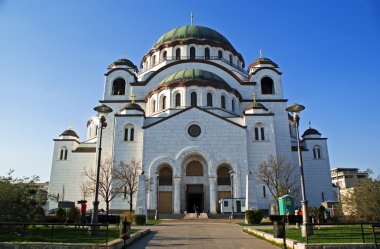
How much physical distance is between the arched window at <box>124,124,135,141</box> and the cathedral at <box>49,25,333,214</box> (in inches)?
4.4

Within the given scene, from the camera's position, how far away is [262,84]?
146 feet

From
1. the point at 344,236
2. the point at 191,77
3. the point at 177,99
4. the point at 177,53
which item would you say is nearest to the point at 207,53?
the point at 177,53

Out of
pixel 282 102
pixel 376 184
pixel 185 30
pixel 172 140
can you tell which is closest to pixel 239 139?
pixel 172 140

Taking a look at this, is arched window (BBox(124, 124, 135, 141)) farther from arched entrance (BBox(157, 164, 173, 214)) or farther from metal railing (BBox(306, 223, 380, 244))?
metal railing (BBox(306, 223, 380, 244))

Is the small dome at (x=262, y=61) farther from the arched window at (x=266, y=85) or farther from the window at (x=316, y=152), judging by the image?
the window at (x=316, y=152)

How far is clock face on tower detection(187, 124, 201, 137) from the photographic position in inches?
1362

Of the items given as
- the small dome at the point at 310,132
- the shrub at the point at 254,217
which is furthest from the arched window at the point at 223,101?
the shrub at the point at 254,217

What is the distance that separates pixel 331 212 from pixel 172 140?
54.7 feet

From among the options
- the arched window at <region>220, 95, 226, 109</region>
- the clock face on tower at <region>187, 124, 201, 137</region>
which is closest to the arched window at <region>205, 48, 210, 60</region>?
the arched window at <region>220, 95, 226, 109</region>

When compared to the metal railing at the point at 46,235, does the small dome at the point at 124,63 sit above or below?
above

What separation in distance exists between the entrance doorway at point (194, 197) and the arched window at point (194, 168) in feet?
4.17

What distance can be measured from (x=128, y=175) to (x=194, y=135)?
Answer: 8109 millimetres

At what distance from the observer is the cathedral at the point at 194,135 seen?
109 feet

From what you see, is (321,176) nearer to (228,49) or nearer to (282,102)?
(282,102)
